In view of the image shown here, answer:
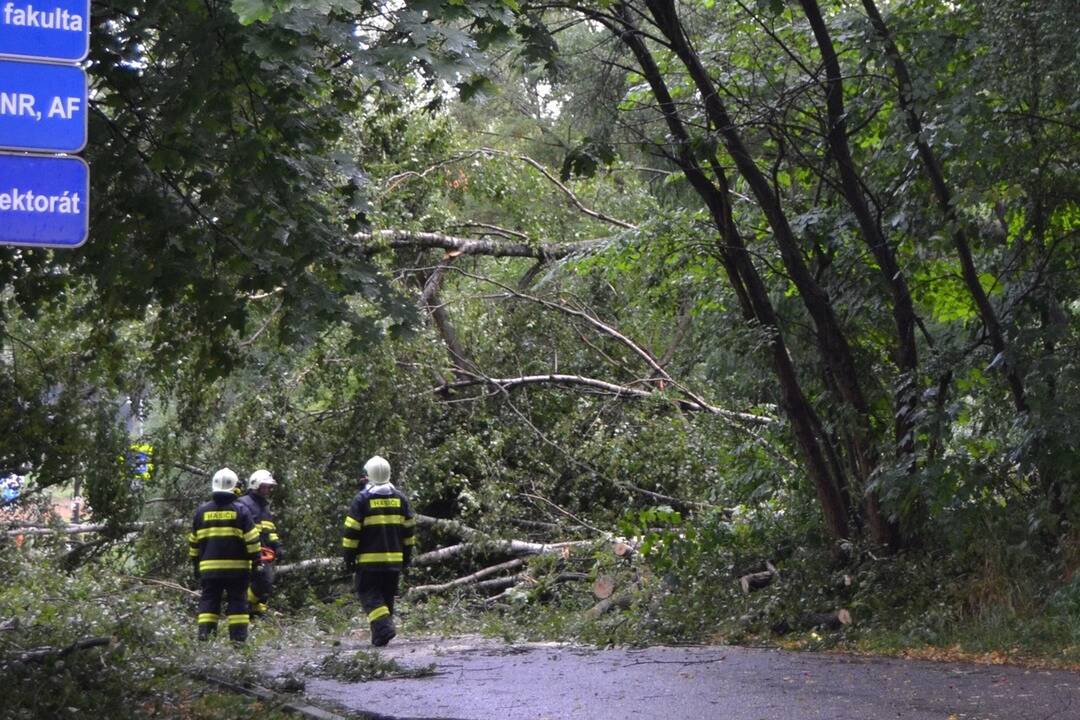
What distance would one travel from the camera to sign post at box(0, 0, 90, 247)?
4746 mm

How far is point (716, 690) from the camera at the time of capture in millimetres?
8523

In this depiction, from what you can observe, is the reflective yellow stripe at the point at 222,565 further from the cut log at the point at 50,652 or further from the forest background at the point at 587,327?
the cut log at the point at 50,652

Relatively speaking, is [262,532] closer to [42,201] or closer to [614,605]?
[614,605]

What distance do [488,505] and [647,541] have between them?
13.5 ft

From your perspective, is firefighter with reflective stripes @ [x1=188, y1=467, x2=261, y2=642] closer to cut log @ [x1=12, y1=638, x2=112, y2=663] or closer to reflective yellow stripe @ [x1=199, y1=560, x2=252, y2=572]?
reflective yellow stripe @ [x1=199, y1=560, x2=252, y2=572]

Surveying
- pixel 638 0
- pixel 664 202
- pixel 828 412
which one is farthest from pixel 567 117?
pixel 828 412

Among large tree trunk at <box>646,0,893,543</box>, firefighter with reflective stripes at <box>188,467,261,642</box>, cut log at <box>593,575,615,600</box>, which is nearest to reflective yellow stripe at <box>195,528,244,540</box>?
firefighter with reflective stripes at <box>188,467,261,642</box>

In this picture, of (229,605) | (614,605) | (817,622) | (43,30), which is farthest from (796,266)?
(43,30)

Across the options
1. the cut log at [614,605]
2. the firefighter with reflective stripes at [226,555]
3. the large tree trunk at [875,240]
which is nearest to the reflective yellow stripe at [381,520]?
the firefighter with reflective stripes at [226,555]

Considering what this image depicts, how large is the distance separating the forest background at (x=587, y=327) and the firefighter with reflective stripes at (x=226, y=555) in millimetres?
974

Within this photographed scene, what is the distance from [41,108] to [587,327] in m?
14.9

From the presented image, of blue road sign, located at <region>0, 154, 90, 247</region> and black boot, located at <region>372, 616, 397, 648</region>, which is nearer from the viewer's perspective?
blue road sign, located at <region>0, 154, 90, 247</region>

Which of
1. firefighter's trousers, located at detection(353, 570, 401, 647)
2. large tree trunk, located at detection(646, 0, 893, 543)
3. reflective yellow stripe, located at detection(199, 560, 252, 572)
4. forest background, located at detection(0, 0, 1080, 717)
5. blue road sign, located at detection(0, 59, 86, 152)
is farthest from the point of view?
reflective yellow stripe, located at detection(199, 560, 252, 572)

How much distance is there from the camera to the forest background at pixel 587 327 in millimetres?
8367
